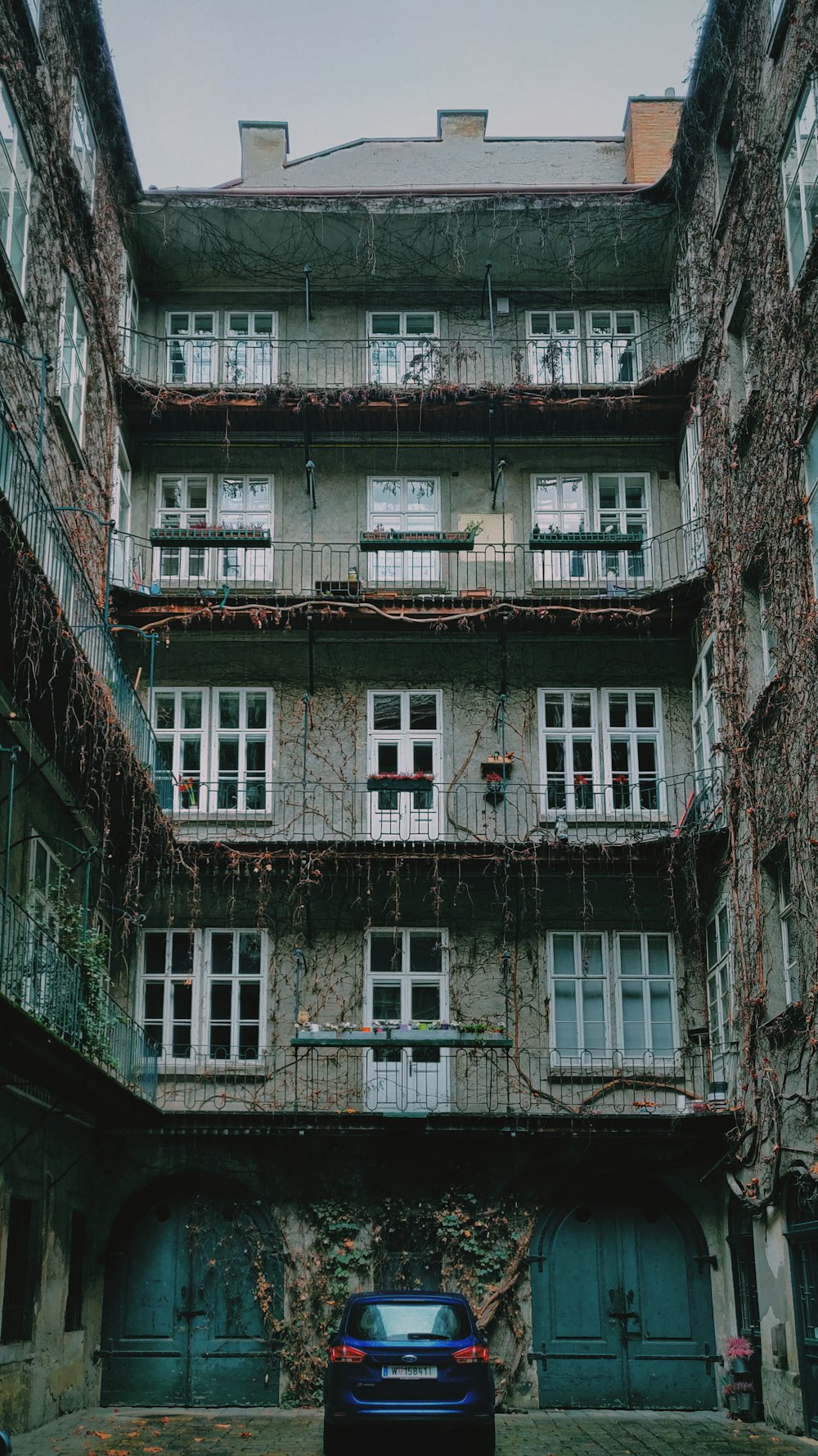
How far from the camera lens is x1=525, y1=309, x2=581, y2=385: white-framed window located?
984 inches

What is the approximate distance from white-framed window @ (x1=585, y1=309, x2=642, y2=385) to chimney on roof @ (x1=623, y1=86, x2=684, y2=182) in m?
2.78

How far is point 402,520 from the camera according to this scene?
24406 millimetres

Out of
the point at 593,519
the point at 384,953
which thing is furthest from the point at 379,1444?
the point at 593,519

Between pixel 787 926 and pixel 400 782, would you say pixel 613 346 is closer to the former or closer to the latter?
pixel 400 782

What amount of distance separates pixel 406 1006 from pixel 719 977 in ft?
14.3

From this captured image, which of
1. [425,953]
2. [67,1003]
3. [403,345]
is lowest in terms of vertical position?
[67,1003]

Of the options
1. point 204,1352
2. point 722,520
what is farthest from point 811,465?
point 204,1352

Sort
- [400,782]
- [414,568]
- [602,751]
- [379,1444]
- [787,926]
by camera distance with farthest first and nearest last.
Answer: [414,568], [602,751], [400,782], [787,926], [379,1444]

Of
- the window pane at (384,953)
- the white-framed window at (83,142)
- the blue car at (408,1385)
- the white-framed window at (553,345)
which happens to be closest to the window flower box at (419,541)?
the white-framed window at (553,345)

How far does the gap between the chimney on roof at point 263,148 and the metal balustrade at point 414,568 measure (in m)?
7.70

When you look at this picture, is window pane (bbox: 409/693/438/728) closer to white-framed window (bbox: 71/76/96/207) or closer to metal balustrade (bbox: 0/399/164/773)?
metal balustrade (bbox: 0/399/164/773)

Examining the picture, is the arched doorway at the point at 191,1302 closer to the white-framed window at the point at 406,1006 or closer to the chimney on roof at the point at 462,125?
the white-framed window at the point at 406,1006

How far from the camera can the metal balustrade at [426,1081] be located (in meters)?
21.4

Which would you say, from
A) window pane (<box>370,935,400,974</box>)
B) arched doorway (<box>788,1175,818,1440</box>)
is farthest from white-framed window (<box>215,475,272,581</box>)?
arched doorway (<box>788,1175,818,1440</box>)
